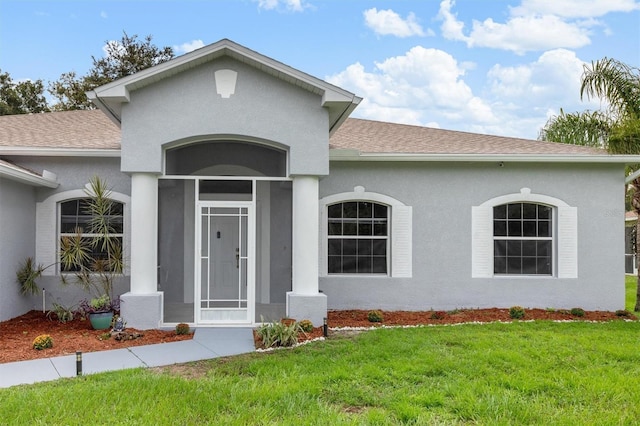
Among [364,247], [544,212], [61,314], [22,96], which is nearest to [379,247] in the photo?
[364,247]

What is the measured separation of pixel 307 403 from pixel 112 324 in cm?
586

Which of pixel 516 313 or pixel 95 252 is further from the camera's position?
pixel 95 252

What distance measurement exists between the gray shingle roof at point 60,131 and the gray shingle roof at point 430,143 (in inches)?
234

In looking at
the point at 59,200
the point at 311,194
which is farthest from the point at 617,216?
the point at 59,200

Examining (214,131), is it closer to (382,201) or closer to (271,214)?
(271,214)

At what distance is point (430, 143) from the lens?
44.4ft

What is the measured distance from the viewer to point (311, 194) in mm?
10344

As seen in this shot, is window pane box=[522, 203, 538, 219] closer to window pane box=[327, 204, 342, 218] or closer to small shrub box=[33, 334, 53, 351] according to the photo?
window pane box=[327, 204, 342, 218]

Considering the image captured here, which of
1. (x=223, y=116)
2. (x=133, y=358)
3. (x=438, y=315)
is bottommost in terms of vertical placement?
(x=133, y=358)

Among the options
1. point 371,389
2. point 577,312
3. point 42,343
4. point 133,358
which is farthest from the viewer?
point 577,312

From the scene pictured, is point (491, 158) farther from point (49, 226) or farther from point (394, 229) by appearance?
point (49, 226)

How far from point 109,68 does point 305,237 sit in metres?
26.3

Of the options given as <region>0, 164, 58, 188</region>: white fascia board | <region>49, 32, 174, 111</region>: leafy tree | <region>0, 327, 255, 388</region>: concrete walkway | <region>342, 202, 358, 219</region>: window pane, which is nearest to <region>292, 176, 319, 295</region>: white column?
<region>0, 327, 255, 388</region>: concrete walkway

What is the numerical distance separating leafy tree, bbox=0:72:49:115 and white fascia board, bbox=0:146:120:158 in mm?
22622
